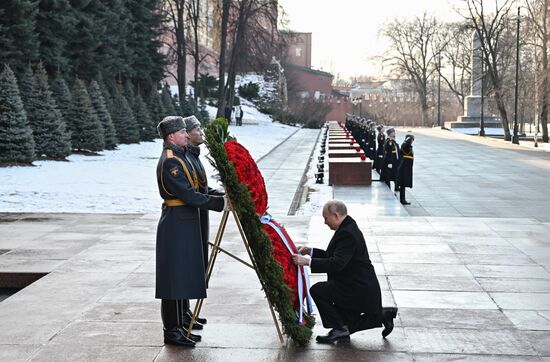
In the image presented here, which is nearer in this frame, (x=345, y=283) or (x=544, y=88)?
(x=345, y=283)

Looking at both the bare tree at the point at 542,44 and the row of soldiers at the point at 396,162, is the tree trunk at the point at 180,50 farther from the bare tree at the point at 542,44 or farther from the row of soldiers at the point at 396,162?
the row of soldiers at the point at 396,162

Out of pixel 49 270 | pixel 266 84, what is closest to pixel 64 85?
pixel 49 270

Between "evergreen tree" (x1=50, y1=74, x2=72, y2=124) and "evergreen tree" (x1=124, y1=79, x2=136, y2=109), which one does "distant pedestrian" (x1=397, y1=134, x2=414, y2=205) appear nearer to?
"evergreen tree" (x1=50, y1=74, x2=72, y2=124)

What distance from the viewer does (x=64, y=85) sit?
28984mm

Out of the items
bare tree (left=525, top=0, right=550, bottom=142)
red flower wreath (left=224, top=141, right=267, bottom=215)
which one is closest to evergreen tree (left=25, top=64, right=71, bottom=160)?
red flower wreath (left=224, top=141, right=267, bottom=215)

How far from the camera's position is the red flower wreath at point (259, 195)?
594cm

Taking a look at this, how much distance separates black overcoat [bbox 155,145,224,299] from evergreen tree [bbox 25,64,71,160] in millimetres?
20231

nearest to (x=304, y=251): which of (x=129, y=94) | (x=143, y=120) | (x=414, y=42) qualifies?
(x=143, y=120)

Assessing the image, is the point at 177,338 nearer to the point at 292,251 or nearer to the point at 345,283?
the point at 292,251

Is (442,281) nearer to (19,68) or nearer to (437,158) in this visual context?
(19,68)

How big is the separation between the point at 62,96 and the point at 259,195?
24.4 metres

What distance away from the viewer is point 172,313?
20.5 ft

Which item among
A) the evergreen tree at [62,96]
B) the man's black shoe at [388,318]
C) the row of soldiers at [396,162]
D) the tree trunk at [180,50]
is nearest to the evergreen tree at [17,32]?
the evergreen tree at [62,96]

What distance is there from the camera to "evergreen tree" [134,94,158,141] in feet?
126
